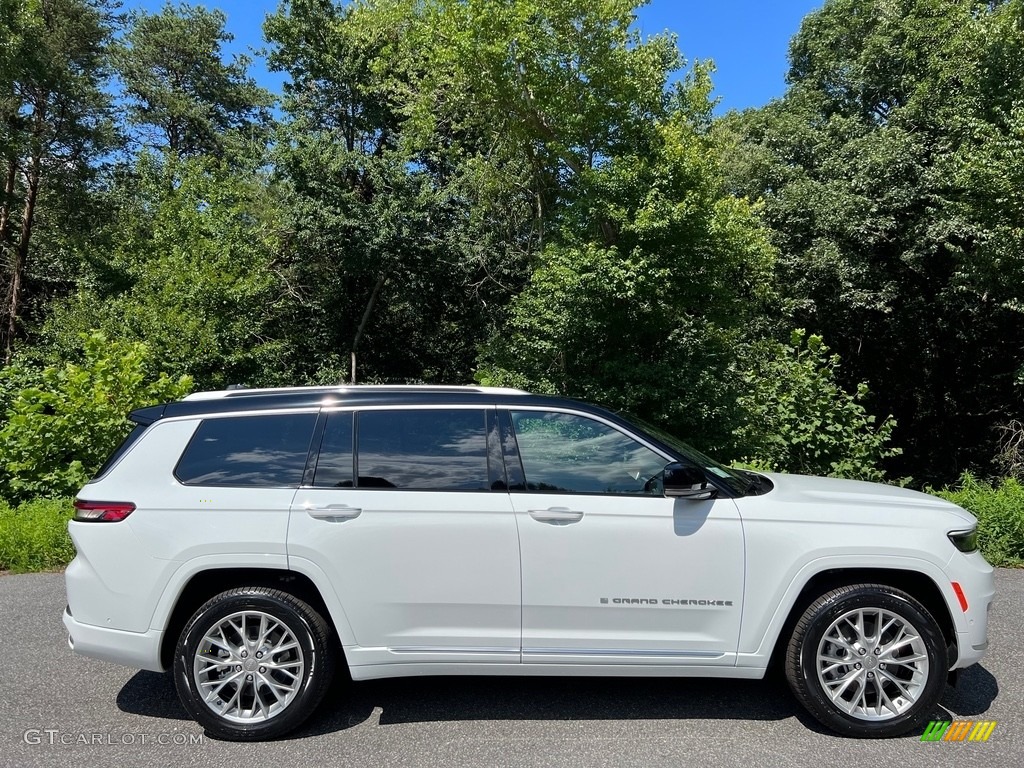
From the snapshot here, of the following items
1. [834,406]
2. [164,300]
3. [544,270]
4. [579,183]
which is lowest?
[834,406]

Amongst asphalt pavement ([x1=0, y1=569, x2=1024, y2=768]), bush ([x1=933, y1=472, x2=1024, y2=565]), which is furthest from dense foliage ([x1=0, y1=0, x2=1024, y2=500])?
asphalt pavement ([x1=0, y1=569, x2=1024, y2=768])

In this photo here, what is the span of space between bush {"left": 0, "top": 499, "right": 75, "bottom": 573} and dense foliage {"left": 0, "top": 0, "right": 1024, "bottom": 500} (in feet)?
5.62

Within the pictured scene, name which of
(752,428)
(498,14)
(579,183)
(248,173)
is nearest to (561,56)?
(498,14)

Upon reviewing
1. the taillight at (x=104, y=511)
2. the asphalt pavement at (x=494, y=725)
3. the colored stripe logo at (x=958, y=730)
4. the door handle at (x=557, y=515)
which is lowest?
the asphalt pavement at (x=494, y=725)

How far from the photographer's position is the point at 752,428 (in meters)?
11.4

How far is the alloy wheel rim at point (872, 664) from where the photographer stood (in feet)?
11.6

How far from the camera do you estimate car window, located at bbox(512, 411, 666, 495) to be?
145 inches

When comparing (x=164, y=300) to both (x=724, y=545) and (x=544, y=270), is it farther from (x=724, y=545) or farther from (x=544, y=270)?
(x=724, y=545)

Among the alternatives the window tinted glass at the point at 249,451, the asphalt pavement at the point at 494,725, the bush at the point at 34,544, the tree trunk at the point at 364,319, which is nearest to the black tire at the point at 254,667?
the asphalt pavement at the point at 494,725

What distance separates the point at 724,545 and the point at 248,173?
68.9ft

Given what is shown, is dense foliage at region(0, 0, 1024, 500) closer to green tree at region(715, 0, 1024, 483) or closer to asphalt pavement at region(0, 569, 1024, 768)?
green tree at region(715, 0, 1024, 483)

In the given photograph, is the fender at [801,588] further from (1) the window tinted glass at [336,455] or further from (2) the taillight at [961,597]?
(1) the window tinted glass at [336,455]

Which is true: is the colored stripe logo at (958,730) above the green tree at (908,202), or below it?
below

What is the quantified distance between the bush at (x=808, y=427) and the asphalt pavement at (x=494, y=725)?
675cm
